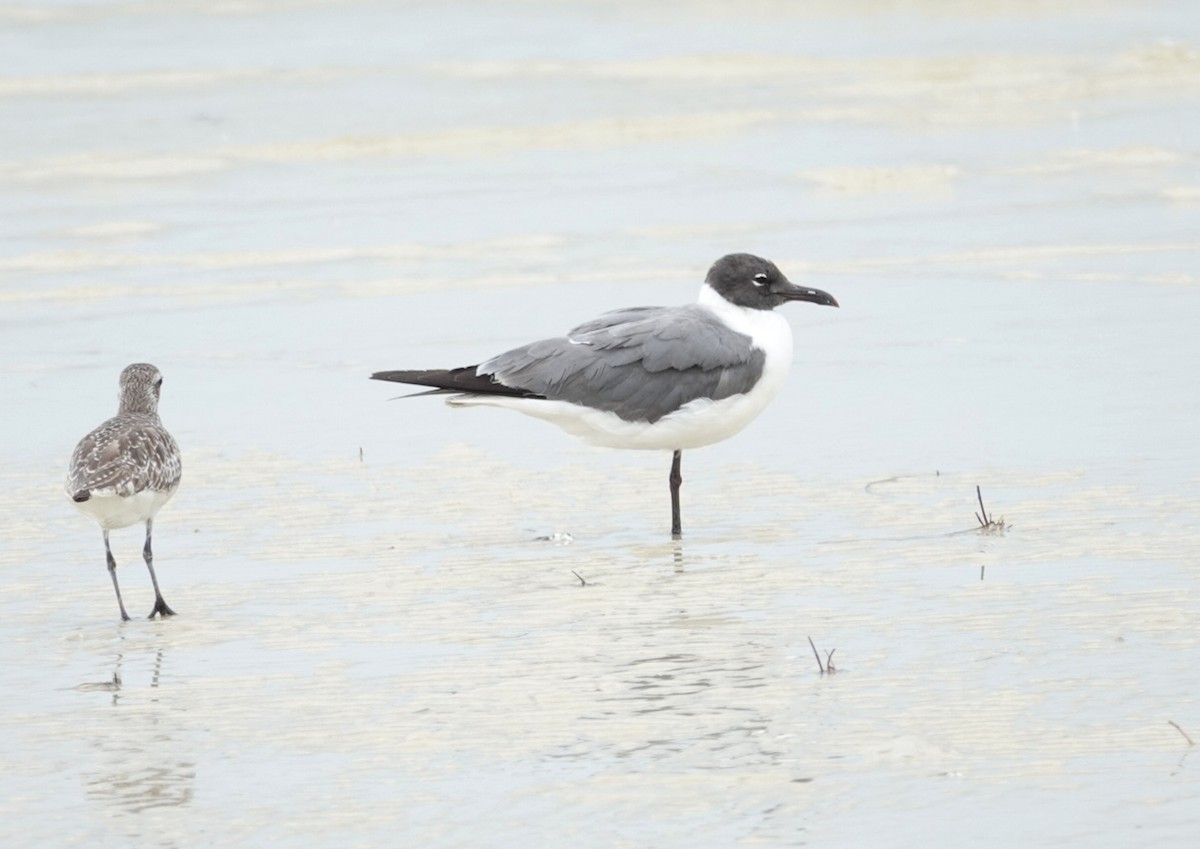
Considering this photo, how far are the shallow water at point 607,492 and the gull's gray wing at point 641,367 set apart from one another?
0.41 meters

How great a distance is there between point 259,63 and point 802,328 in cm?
1237

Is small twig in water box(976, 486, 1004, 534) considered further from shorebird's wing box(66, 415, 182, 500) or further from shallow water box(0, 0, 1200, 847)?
shorebird's wing box(66, 415, 182, 500)

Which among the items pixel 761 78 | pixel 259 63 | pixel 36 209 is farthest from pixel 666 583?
pixel 259 63

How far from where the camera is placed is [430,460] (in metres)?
8.12

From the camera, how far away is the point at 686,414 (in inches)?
287

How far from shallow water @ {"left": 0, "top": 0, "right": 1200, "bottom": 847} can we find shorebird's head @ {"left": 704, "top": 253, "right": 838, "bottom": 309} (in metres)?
0.64

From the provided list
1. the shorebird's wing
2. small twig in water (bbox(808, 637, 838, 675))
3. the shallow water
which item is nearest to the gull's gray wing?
the shallow water

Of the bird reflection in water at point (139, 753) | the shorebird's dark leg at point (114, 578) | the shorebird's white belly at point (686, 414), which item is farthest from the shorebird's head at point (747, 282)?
the bird reflection in water at point (139, 753)

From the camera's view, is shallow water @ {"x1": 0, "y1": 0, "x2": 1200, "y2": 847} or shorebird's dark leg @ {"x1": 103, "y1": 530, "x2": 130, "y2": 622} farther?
shorebird's dark leg @ {"x1": 103, "y1": 530, "x2": 130, "y2": 622}

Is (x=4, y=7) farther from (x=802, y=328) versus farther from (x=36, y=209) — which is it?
(x=802, y=328)

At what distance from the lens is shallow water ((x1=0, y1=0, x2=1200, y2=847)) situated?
176 inches

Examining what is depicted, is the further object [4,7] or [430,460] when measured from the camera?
[4,7]

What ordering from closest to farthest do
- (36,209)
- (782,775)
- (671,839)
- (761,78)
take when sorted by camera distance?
(671,839)
(782,775)
(36,209)
(761,78)

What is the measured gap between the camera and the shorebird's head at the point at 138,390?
7133 millimetres
